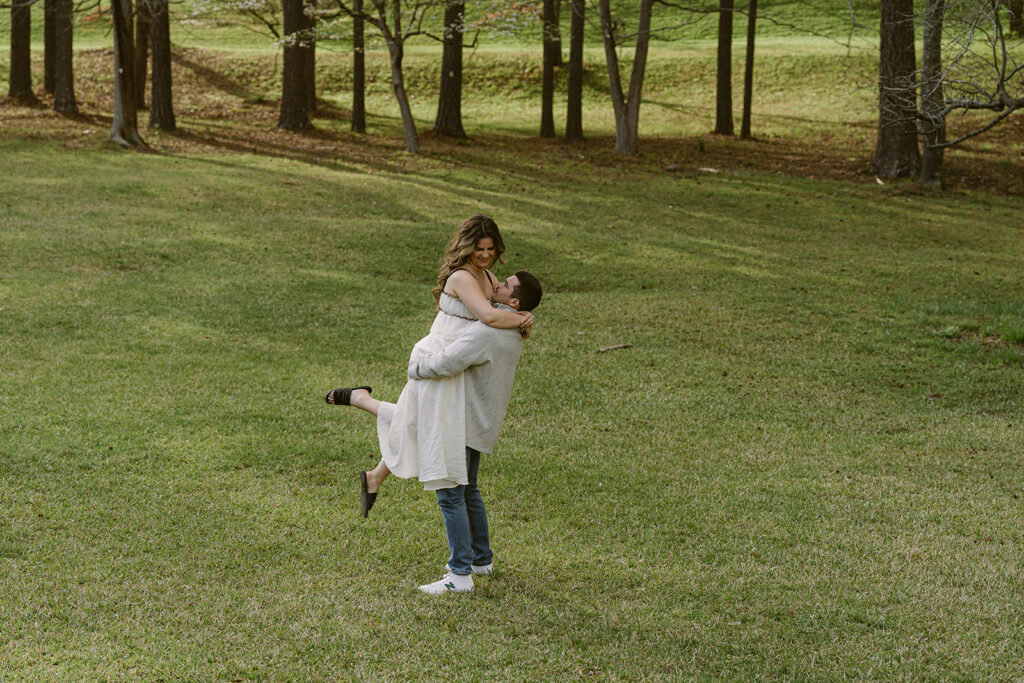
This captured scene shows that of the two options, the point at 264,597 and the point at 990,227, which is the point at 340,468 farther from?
the point at 990,227

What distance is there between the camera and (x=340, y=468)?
7621mm

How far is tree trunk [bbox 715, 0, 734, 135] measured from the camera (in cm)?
3073

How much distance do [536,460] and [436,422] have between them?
290 centimetres

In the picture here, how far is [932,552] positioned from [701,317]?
7.01 metres

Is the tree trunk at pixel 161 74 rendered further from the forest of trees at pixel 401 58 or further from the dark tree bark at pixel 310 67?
the dark tree bark at pixel 310 67

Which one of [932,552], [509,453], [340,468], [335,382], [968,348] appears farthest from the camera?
[968,348]

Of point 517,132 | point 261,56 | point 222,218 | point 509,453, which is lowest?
point 509,453

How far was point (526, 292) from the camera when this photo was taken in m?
5.20

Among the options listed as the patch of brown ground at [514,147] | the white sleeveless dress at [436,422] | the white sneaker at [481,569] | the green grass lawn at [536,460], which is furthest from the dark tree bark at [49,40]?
the white sneaker at [481,569]

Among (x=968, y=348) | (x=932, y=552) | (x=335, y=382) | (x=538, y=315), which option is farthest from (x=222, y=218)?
(x=932, y=552)

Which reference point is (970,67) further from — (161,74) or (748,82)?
(161,74)

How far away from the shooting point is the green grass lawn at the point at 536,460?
4953 mm

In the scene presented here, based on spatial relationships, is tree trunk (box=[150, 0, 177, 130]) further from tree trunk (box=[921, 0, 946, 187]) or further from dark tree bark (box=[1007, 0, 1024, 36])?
dark tree bark (box=[1007, 0, 1024, 36])

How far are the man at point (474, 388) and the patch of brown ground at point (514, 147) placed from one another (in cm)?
1938
